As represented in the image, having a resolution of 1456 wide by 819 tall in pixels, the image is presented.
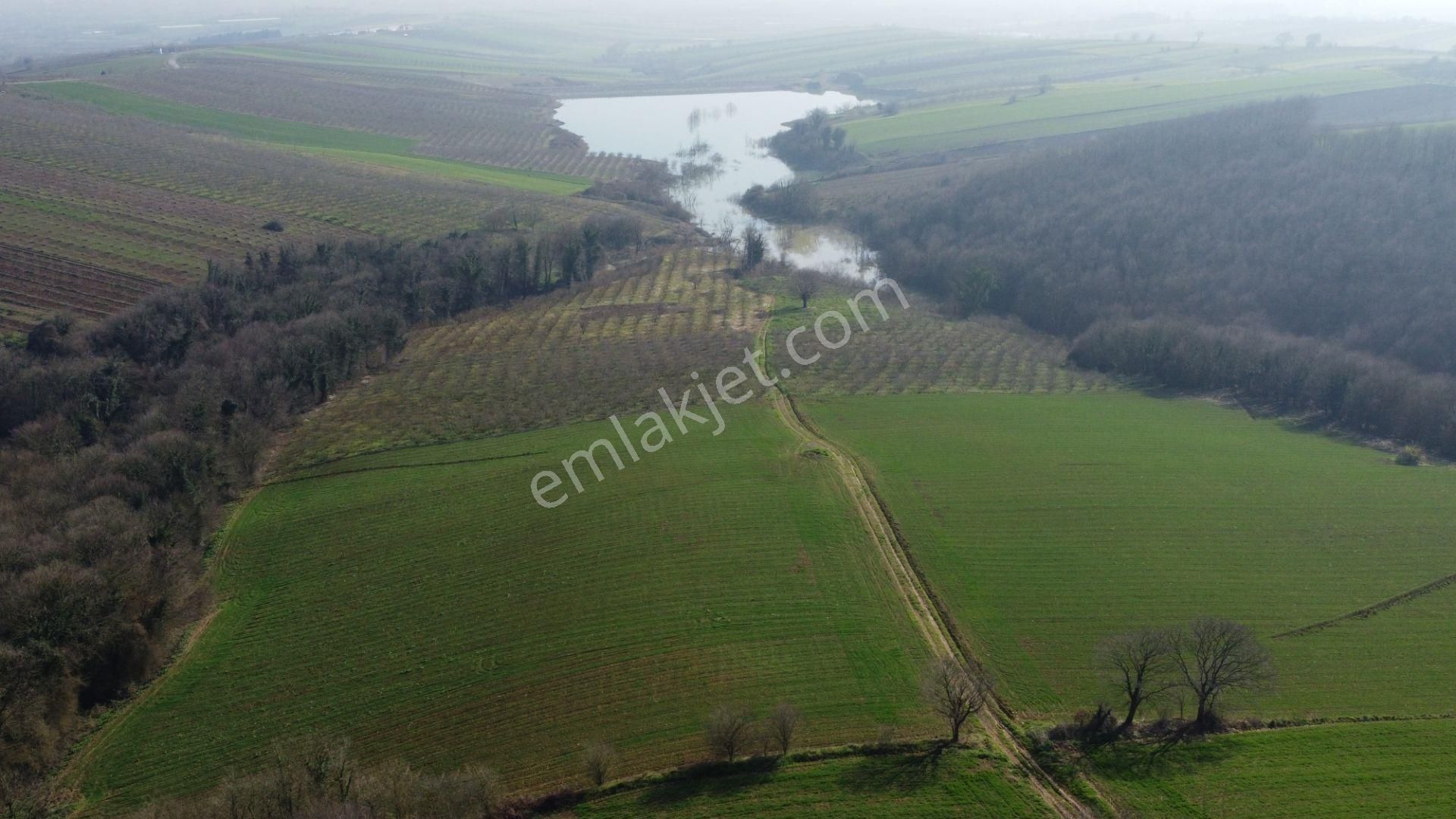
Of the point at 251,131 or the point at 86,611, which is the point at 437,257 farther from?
the point at 251,131

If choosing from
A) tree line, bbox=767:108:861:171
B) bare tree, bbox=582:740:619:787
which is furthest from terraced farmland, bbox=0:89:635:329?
bare tree, bbox=582:740:619:787

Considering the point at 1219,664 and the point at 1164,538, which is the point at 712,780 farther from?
the point at 1164,538

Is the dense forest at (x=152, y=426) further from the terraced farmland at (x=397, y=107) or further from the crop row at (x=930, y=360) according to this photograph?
the terraced farmland at (x=397, y=107)

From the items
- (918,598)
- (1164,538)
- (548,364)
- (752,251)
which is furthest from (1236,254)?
(548,364)

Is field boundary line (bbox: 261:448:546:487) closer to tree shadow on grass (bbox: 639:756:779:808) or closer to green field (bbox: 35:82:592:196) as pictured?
tree shadow on grass (bbox: 639:756:779:808)

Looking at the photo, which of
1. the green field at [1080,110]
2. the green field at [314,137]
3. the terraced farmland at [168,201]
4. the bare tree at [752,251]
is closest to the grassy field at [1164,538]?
the bare tree at [752,251]

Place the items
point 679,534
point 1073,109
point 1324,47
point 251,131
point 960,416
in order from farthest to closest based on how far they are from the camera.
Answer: point 1324,47 < point 1073,109 < point 251,131 < point 960,416 < point 679,534

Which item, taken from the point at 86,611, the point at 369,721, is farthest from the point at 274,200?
the point at 369,721
